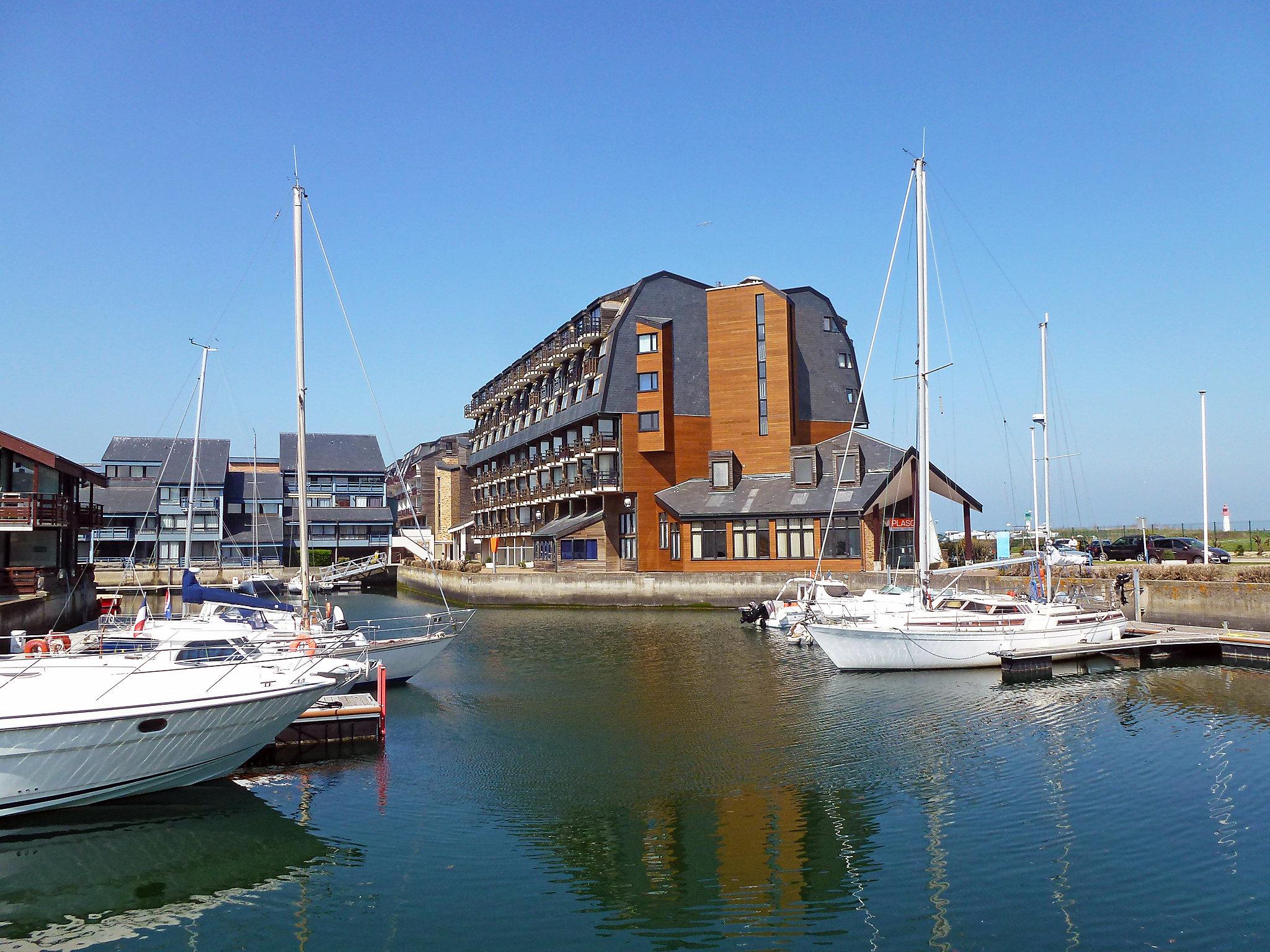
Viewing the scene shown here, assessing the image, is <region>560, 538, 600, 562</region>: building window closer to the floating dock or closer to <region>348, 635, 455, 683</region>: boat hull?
<region>348, 635, 455, 683</region>: boat hull

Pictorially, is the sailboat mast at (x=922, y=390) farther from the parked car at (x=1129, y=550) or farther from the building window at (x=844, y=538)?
the parked car at (x=1129, y=550)

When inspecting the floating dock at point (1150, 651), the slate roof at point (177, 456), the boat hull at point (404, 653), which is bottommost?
the floating dock at point (1150, 651)

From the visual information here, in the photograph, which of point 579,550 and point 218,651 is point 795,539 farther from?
point 218,651

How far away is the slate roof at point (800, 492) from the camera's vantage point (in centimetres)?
5525

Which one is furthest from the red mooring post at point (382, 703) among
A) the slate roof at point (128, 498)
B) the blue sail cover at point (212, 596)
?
the slate roof at point (128, 498)

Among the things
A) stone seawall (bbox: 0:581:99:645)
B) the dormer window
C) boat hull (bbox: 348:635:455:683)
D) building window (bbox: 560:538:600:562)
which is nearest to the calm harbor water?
boat hull (bbox: 348:635:455:683)

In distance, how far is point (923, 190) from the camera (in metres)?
35.7

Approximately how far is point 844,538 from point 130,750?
4492cm

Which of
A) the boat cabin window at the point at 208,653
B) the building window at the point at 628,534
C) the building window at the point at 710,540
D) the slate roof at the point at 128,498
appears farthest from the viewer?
the slate roof at the point at 128,498

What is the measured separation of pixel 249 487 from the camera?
3794 inches

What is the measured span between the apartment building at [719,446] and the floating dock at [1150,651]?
68.5 ft

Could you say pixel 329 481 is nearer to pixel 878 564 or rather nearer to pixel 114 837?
pixel 878 564

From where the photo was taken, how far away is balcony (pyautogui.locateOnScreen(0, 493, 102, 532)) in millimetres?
37000

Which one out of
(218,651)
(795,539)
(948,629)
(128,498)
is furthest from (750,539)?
(128,498)
